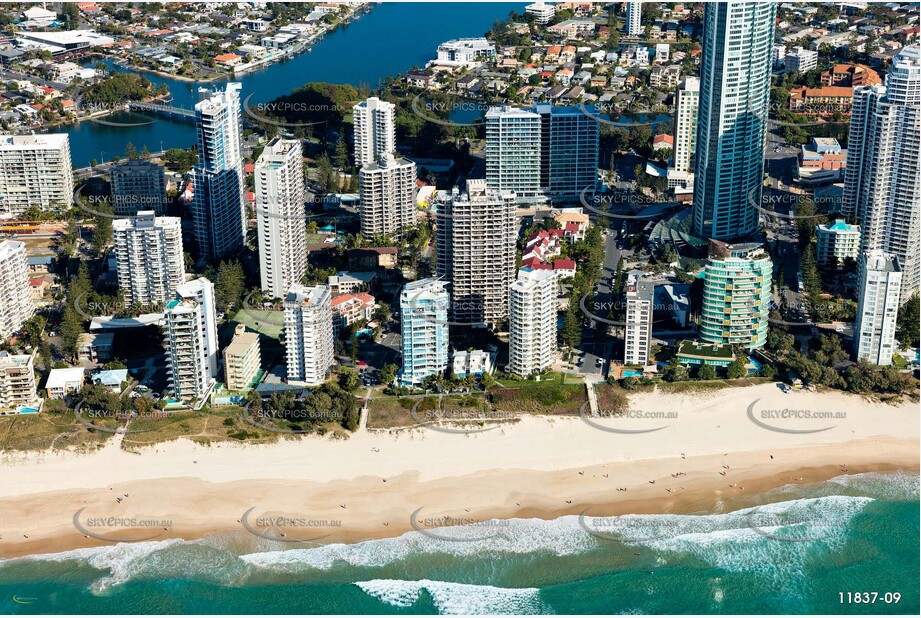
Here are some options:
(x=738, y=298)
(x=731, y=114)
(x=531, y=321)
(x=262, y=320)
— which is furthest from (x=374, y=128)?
(x=738, y=298)

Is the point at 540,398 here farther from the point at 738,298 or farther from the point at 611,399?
the point at 738,298

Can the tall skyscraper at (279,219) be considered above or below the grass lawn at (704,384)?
above

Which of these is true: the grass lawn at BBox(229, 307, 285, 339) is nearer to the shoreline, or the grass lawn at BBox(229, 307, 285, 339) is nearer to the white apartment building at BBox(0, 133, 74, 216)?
the shoreline

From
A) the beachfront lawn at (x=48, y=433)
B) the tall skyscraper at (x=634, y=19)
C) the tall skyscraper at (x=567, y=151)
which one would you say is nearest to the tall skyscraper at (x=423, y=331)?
the beachfront lawn at (x=48, y=433)

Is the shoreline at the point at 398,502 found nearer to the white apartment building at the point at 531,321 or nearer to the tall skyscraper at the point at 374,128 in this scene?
the white apartment building at the point at 531,321

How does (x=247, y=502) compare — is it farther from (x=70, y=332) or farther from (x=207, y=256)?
(x=207, y=256)
